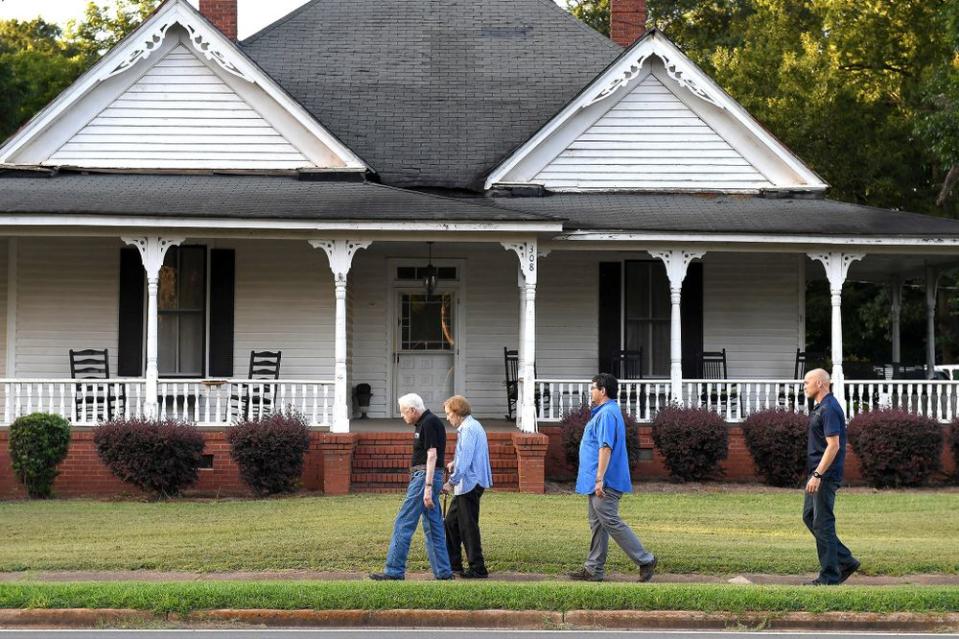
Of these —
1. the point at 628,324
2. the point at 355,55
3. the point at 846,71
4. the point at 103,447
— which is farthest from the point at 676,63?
the point at 846,71

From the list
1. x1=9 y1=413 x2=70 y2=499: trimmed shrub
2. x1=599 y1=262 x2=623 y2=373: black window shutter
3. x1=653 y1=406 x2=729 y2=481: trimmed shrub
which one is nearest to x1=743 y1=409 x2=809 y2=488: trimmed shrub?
x1=653 y1=406 x2=729 y2=481: trimmed shrub

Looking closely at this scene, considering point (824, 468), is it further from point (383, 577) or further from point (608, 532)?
point (383, 577)

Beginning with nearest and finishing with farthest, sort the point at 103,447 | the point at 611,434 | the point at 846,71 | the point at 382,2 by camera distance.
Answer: the point at 611,434 → the point at 103,447 → the point at 382,2 → the point at 846,71

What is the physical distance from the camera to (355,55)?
25109 millimetres

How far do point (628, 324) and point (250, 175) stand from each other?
672cm

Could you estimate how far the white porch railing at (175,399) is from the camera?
62.0 feet

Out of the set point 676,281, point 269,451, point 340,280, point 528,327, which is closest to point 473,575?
point 269,451

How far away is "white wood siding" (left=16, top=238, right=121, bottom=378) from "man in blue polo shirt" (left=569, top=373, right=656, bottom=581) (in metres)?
11.6

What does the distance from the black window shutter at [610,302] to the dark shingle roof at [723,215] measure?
1225mm

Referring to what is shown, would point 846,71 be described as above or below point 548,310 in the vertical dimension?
above

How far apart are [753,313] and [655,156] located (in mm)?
3145

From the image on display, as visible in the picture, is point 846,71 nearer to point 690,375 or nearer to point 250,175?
point 690,375

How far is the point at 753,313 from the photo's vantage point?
2227 centimetres

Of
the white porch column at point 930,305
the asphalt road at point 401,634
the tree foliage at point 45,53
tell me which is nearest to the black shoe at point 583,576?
the asphalt road at point 401,634
